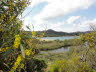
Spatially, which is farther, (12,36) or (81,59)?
(81,59)

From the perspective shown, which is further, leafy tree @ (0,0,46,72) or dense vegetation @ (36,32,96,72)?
dense vegetation @ (36,32,96,72)

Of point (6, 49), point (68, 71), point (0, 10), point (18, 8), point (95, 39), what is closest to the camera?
point (6, 49)

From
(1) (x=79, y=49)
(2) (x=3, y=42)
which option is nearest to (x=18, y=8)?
(2) (x=3, y=42)

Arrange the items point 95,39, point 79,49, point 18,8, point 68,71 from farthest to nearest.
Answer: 1. point 79,49
2. point 95,39
3. point 68,71
4. point 18,8

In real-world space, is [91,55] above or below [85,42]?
below

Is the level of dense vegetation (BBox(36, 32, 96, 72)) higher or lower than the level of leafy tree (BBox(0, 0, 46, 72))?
lower

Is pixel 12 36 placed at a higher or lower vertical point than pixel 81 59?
higher

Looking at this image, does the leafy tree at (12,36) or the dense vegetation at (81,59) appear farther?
the dense vegetation at (81,59)

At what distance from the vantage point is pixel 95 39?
8.38 metres

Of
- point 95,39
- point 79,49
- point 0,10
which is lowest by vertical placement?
point 79,49

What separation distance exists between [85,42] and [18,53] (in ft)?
22.0

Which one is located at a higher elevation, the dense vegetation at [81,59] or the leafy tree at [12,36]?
the leafy tree at [12,36]

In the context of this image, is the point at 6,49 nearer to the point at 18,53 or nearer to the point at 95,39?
the point at 18,53

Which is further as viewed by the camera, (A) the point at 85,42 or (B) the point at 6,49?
(A) the point at 85,42
